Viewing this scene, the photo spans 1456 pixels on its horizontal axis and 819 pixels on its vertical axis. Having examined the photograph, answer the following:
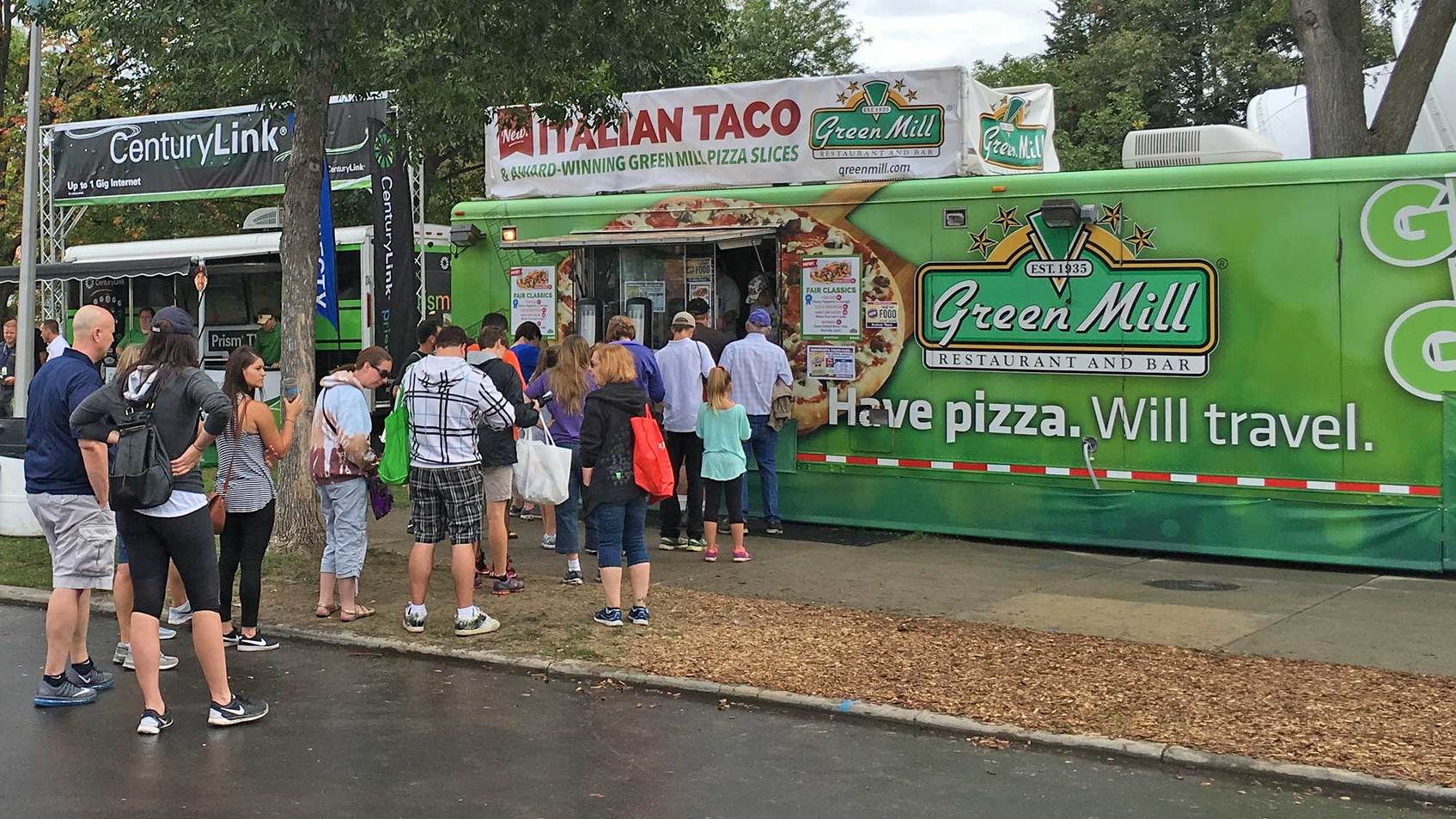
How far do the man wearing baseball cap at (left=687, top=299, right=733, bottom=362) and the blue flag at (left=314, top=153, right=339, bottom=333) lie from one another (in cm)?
487

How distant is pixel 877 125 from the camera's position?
1166cm

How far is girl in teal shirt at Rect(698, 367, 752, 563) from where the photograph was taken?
10430mm

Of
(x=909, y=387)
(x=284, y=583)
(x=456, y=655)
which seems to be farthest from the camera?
(x=909, y=387)

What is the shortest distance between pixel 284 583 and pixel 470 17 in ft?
13.3

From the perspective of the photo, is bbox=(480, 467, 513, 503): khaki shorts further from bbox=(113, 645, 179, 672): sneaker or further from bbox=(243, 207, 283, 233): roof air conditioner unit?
bbox=(243, 207, 283, 233): roof air conditioner unit

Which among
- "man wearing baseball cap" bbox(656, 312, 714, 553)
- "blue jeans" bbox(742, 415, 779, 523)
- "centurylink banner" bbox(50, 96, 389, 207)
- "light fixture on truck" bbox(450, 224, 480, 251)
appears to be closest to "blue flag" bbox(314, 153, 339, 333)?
"centurylink banner" bbox(50, 96, 389, 207)

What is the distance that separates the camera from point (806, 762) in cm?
612

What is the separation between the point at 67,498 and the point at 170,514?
3.06 feet

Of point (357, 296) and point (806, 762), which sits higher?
point (357, 296)

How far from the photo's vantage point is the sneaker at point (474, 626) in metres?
8.35

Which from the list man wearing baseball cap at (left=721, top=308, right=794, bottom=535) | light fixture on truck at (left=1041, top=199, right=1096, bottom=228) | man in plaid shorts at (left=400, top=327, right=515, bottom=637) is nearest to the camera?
man in plaid shorts at (left=400, top=327, right=515, bottom=637)

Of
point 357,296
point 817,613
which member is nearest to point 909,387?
point 817,613

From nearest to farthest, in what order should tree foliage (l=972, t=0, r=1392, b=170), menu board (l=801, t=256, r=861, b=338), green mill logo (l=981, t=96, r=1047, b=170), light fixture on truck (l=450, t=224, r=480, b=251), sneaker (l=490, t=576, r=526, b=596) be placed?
sneaker (l=490, t=576, r=526, b=596) < green mill logo (l=981, t=96, r=1047, b=170) < menu board (l=801, t=256, r=861, b=338) < light fixture on truck (l=450, t=224, r=480, b=251) < tree foliage (l=972, t=0, r=1392, b=170)

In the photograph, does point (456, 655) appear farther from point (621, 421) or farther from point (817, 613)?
point (817, 613)
